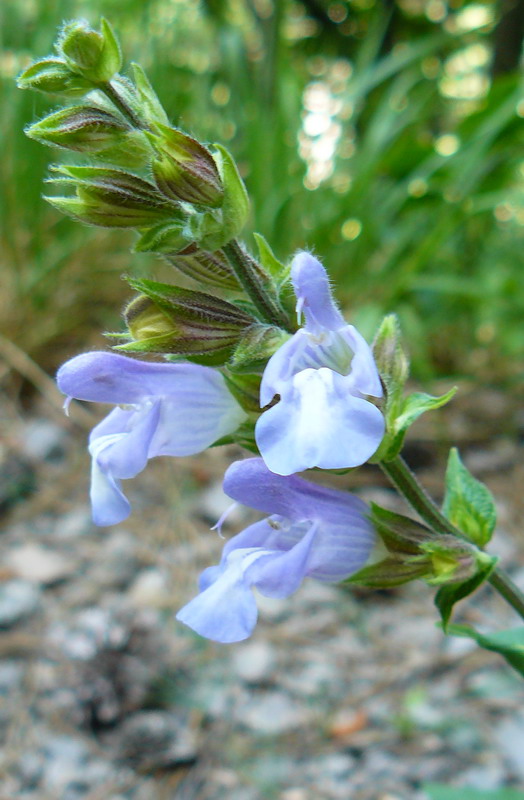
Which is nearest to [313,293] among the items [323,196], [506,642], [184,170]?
[184,170]

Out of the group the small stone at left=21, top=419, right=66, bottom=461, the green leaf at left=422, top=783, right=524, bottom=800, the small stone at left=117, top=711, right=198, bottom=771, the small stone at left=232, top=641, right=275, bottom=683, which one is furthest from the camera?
the small stone at left=21, top=419, right=66, bottom=461

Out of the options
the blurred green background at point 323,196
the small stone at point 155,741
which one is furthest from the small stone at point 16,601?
the blurred green background at point 323,196

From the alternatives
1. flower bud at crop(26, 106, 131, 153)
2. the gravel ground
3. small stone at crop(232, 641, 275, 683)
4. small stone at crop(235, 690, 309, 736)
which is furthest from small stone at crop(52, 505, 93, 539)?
flower bud at crop(26, 106, 131, 153)

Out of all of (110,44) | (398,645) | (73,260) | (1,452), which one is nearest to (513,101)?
(73,260)

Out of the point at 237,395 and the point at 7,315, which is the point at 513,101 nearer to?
the point at 7,315

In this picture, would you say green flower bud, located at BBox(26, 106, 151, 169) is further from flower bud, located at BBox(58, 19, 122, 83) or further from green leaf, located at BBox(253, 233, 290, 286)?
green leaf, located at BBox(253, 233, 290, 286)

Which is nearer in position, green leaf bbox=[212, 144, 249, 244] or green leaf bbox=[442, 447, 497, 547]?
green leaf bbox=[212, 144, 249, 244]

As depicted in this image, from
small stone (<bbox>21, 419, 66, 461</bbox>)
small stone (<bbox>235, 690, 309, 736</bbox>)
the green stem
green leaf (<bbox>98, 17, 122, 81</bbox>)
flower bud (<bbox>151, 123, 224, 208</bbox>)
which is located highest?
green leaf (<bbox>98, 17, 122, 81</bbox>)
